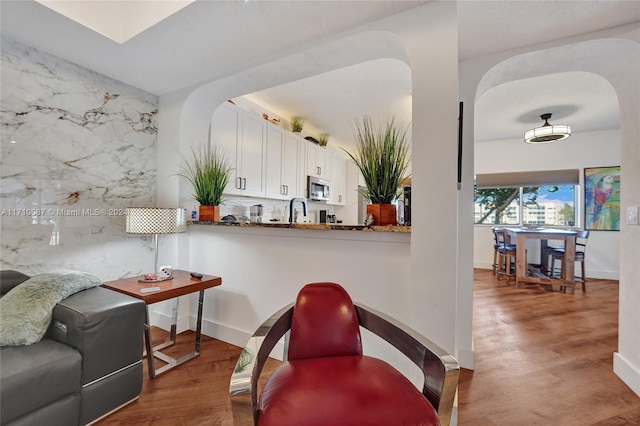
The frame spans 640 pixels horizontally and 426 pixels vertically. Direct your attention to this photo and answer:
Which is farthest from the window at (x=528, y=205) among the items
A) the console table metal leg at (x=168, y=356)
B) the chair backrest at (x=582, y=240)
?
the console table metal leg at (x=168, y=356)

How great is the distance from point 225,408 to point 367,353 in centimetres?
93

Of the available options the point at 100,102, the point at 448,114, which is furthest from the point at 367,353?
the point at 100,102

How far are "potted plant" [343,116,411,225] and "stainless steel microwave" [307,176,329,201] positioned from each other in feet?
9.63

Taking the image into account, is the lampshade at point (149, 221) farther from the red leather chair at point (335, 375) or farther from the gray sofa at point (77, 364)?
the red leather chair at point (335, 375)

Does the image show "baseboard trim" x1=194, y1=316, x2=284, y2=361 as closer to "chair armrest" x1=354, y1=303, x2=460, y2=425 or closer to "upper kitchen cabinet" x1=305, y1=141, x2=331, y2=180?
"chair armrest" x1=354, y1=303, x2=460, y2=425

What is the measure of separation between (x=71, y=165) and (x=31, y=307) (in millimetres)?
1340

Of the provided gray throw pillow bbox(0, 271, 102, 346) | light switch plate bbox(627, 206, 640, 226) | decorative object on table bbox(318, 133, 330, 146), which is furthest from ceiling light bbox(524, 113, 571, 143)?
gray throw pillow bbox(0, 271, 102, 346)

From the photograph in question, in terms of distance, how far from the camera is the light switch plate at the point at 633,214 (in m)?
1.88

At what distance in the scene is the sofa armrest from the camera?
1396 mm

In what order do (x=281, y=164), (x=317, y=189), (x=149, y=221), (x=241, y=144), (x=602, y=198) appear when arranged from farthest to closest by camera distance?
(x=602, y=198)
(x=317, y=189)
(x=281, y=164)
(x=241, y=144)
(x=149, y=221)

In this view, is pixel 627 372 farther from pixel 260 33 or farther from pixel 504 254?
pixel 260 33

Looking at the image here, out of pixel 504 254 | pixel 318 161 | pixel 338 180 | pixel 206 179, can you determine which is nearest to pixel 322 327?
pixel 206 179

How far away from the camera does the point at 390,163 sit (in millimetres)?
1641

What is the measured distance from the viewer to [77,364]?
4.44 feet
